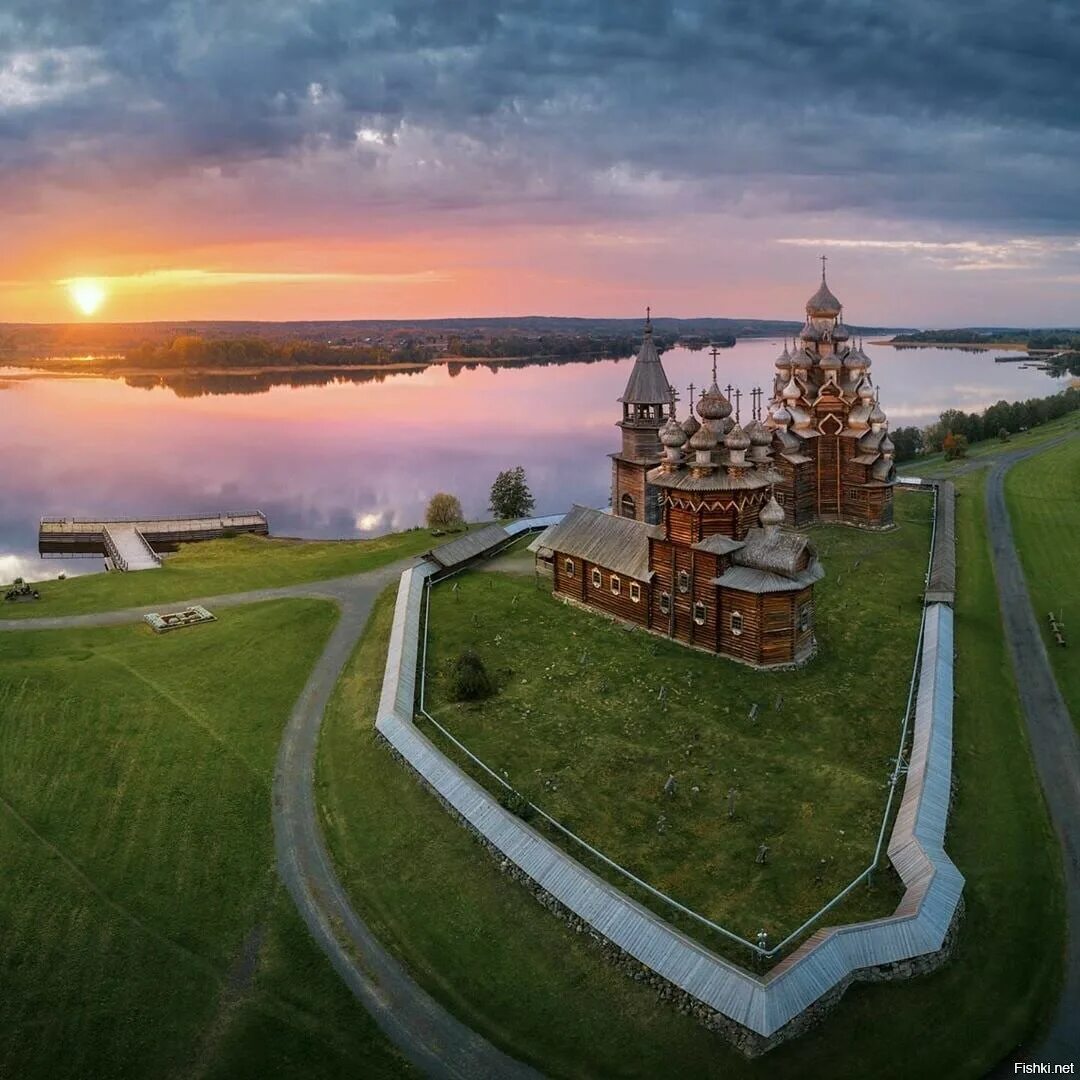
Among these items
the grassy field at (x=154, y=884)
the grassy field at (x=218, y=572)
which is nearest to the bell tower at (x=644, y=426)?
the grassy field at (x=218, y=572)

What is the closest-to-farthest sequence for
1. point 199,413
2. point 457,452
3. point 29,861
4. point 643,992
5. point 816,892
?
1. point 643,992
2. point 816,892
3. point 29,861
4. point 457,452
5. point 199,413

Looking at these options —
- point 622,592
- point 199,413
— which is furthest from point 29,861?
point 199,413

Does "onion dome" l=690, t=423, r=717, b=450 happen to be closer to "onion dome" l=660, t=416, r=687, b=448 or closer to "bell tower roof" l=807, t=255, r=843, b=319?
"onion dome" l=660, t=416, r=687, b=448

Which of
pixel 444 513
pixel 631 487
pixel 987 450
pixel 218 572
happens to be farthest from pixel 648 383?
pixel 987 450

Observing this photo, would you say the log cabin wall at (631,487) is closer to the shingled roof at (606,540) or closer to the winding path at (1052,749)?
the shingled roof at (606,540)

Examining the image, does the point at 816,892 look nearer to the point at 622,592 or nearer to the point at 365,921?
the point at 365,921

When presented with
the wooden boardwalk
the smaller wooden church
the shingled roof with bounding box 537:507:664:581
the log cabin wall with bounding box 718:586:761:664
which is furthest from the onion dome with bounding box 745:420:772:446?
the wooden boardwalk

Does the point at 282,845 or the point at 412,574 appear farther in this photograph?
the point at 412,574

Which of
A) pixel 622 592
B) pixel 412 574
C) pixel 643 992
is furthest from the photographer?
pixel 412 574
